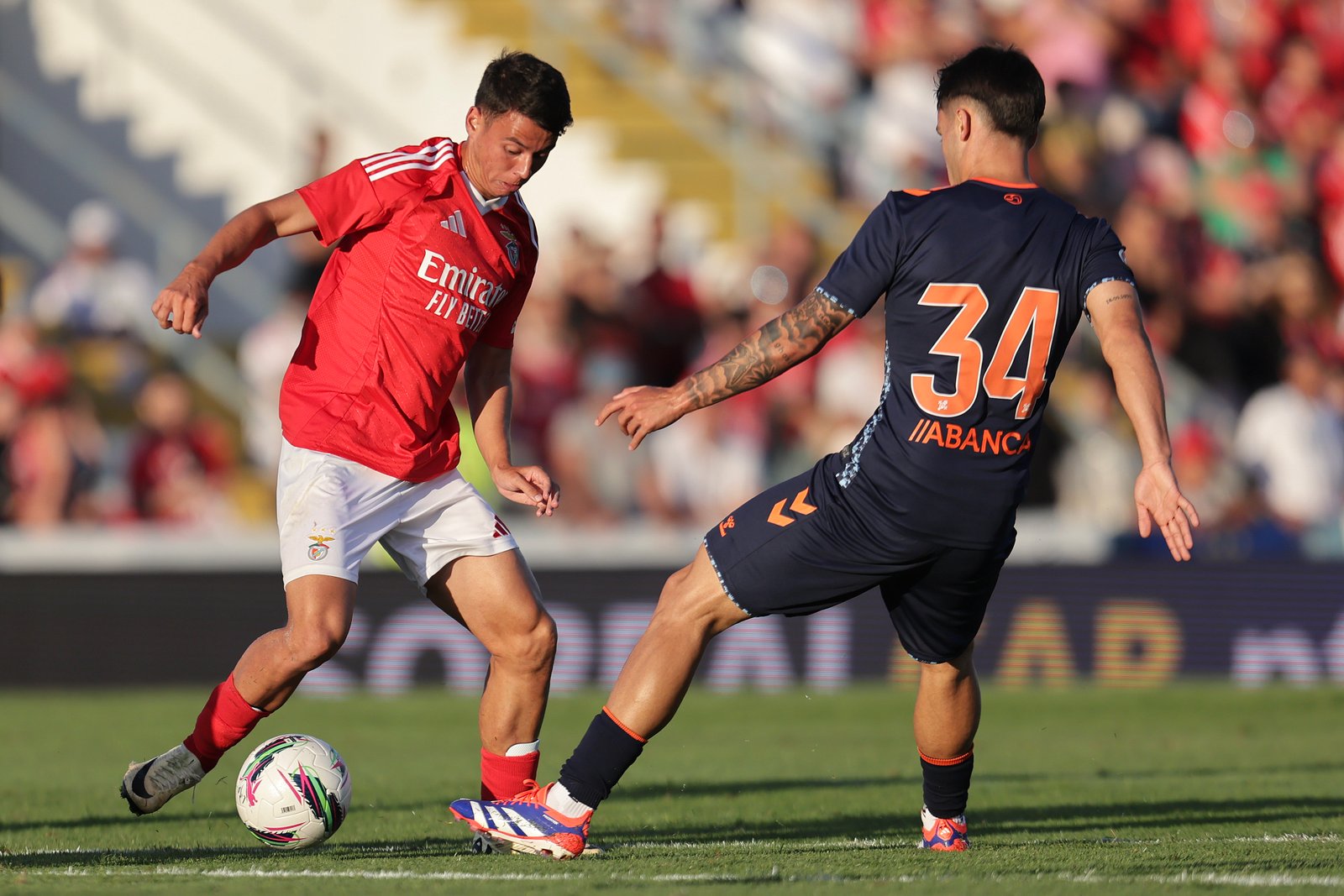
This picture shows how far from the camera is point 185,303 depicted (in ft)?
18.8

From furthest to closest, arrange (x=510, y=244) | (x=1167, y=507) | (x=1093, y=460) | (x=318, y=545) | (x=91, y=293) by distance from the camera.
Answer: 1. (x=91, y=293)
2. (x=1093, y=460)
3. (x=510, y=244)
4. (x=318, y=545)
5. (x=1167, y=507)

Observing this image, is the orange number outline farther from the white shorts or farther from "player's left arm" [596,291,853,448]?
the white shorts

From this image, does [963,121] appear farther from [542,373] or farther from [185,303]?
[542,373]

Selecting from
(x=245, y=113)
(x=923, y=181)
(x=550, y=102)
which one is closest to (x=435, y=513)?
(x=550, y=102)

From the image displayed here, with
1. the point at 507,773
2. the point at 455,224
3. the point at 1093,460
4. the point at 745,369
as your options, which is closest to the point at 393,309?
the point at 455,224

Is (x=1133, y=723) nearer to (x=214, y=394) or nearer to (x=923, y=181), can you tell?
(x=923, y=181)

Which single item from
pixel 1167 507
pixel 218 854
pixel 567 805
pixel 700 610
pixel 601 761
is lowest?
pixel 218 854

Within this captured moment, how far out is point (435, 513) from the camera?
260 inches

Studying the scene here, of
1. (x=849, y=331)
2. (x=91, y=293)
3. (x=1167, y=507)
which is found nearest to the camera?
(x=1167, y=507)

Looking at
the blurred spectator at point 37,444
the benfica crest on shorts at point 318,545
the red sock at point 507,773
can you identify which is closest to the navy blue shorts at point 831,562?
the red sock at point 507,773

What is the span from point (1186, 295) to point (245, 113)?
9.78 m

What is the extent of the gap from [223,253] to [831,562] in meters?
2.21

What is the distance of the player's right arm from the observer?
574 centimetres

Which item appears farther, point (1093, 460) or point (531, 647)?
point (1093, 460)
